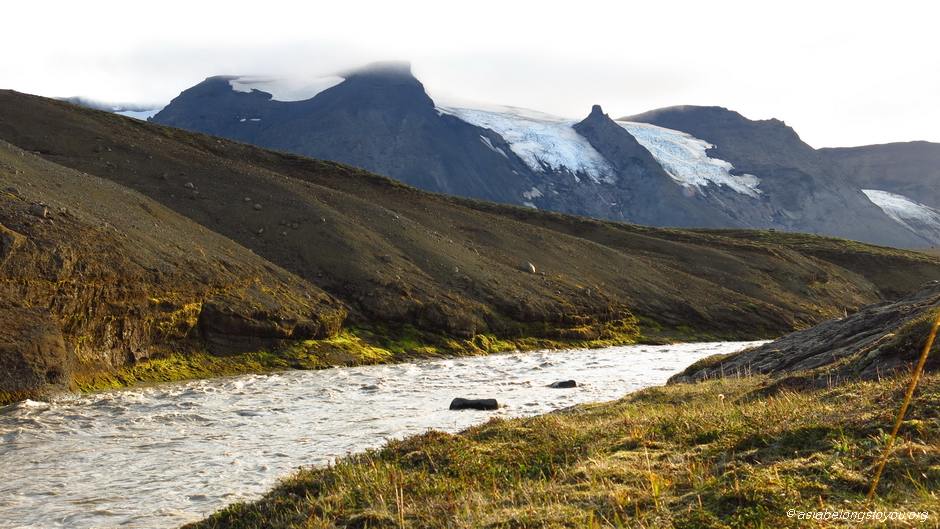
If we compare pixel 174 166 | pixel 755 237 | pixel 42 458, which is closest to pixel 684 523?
pixel 42 458

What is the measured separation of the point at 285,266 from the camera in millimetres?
54031

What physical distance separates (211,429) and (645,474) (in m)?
17.0

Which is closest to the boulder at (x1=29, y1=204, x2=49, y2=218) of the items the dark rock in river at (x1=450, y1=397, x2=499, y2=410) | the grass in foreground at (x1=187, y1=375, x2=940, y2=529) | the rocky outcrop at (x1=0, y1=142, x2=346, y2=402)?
the rocky outcrop at (x1=0, y1=142, x2=346, y2=402)

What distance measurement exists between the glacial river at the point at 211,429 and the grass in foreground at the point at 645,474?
411 cm

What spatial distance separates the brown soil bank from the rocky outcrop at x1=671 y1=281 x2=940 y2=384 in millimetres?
25403

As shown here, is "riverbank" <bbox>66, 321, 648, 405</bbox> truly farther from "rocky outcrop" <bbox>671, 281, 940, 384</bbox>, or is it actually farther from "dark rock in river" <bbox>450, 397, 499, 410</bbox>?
"rocky outcrop" <bbox>671, 281, 940, 384</bbox>

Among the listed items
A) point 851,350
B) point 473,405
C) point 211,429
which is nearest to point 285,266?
point 473,405

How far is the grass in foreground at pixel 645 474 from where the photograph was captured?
809 cm

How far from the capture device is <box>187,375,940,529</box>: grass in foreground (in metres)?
8.09

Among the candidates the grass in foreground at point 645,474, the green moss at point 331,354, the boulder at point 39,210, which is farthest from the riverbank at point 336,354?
the grass in foreground at point 645,474

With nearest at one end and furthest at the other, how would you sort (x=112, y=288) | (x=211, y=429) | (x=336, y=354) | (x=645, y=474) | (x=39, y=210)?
(x=645, y=474) → (x=211, y=429) → (x=112, y=288) → (x=39, y=210) → (x=336, y=354)

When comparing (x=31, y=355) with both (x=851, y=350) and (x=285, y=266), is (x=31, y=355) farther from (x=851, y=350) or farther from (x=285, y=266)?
(x=851, y=350)

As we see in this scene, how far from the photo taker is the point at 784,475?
29.2 feet

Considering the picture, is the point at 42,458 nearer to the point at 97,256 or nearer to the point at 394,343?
the point at 97,256
